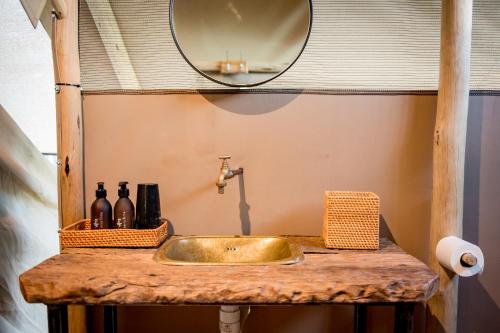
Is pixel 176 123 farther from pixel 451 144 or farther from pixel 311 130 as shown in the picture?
pixel 451 144

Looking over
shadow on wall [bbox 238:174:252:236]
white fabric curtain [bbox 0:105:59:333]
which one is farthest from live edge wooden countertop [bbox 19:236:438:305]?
white fabric curtain [bbox 0:105:59:333]

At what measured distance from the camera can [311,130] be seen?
1.23 metres

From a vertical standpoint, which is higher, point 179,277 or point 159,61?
point 159,61

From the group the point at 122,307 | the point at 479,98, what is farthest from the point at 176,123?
the point at 479,98

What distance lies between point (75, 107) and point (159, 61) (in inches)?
14.5

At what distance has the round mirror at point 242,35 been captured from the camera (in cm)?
117

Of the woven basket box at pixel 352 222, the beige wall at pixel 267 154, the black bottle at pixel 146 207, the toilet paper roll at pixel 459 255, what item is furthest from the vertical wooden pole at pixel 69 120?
the toilet paper roll at pixel 459 255

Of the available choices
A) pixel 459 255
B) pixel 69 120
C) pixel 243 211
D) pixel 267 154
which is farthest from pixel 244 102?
pixel 459 255

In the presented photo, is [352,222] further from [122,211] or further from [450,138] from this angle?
[122,211]

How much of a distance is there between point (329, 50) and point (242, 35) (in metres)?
0.35

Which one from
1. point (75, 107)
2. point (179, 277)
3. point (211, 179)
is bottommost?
point (179, 277)

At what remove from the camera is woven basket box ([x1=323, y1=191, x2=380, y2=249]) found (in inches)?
40.3

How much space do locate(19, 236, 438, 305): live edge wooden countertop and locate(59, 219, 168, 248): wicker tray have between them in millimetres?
142

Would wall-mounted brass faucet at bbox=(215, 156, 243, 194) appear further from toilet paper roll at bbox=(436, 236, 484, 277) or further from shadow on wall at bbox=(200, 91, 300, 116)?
toilet paper roll at bbox=(436, 236, 484, 277)
